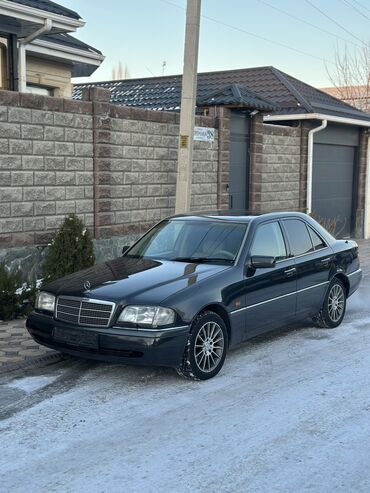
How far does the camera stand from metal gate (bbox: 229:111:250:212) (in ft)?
44.5

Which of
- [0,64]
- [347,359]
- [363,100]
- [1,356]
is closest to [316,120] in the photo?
[0,64]

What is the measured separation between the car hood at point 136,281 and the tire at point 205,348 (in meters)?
0.37

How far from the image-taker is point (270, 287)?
6523 millimetres

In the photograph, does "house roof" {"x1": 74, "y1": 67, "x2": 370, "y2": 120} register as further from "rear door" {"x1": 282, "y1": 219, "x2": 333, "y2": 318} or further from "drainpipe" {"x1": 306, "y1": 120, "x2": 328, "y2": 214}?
"rear door" {"x1": 282, "y1": 219, "x2": 333, "y2": 318}

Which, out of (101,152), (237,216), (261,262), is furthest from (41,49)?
(261,262)

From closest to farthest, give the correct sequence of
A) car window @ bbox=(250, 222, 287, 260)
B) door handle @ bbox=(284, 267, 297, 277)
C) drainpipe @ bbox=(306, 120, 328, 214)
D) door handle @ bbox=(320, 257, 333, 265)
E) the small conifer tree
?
car window @ bbox=(250, 222, 287, 260) < door handle @ bbox=(284, 267, 297, 277) < door handle @ bbox=(320, 257, 333, 265) < the small conifer tree < drainpipe @ bbox=(306, 120, 328, 214)

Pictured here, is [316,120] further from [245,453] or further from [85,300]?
[245,453]

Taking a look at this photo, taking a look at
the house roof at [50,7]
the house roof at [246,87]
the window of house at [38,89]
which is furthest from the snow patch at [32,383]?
the house roof at [246,87]

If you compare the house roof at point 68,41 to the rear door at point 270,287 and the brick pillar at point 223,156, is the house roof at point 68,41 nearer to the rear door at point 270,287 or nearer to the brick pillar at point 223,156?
the brick pillar at point 223,156

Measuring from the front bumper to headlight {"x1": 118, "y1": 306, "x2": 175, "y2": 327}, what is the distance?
0.07 m

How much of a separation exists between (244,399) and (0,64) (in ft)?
29.7

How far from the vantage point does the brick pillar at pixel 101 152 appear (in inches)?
403

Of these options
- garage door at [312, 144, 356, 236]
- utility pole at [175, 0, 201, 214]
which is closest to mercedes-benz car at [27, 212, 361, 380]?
utility pole at [175, 0, 201, 214]

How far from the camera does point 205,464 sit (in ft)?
13.0
